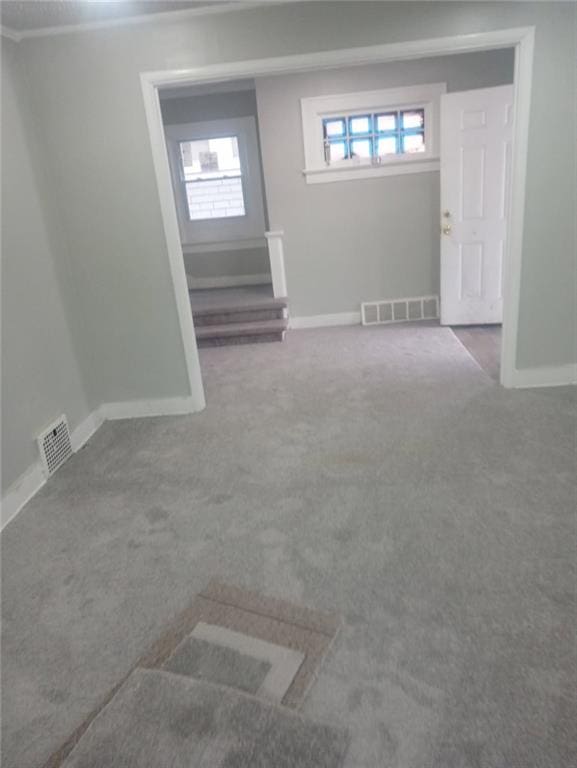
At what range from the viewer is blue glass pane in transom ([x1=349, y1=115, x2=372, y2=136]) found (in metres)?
4.71

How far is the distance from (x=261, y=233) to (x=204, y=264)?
775mm

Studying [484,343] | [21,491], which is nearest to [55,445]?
[21,491]

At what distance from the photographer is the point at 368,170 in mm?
4789

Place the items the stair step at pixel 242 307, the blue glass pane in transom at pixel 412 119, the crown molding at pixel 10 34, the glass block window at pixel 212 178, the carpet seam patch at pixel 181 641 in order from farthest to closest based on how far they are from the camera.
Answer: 1. the glass block window at pixel 212 178
2. the stair step at pixel 242 307
3. the blue glass pane in transom at pixel 412 119
4. the crown molding at pixel 10 34
5. the carpet seam patch at pixel 181 641

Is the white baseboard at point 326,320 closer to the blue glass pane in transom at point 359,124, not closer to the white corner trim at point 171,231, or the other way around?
the blue glass pane in transom at point 359,124

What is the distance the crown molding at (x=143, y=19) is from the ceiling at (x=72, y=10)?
20 mm

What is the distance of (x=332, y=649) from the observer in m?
1.59

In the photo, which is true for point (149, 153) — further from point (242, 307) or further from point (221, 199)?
point (221, 199)

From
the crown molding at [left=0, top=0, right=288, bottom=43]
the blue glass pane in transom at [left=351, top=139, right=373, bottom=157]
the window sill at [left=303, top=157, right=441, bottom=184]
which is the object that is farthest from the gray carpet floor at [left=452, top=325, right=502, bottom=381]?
the crown molding at [left=0, top=0, right=288, bottom=43]

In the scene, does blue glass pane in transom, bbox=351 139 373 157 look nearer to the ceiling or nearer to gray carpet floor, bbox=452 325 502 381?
gray carpet floor, bbox=452 325 502 381

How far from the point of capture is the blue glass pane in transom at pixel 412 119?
468 centimetres

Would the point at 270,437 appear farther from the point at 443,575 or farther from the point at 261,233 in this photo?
the point at 261,233

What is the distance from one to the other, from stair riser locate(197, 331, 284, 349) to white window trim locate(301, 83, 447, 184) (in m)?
1.48

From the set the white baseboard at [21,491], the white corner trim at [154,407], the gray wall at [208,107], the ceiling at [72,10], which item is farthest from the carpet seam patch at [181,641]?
the gray wall at [208,107]
